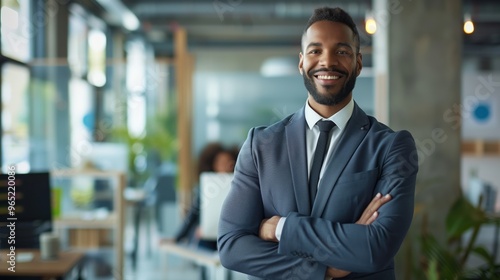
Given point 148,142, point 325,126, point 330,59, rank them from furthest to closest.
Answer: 1. point 148,142
2. point 325,126
3. point 330,59

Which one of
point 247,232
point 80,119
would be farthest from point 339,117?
point 80,119

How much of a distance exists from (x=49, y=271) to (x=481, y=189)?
4119 mm

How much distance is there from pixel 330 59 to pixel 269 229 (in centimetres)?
46

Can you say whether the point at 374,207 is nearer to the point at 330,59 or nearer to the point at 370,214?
the point at 370,214

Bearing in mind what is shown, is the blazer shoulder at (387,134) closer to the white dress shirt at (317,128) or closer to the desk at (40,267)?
the white dress shirt at (317,128)

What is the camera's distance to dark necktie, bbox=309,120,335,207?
1477 millimetres

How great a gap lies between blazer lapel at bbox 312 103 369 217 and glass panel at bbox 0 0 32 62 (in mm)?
4138

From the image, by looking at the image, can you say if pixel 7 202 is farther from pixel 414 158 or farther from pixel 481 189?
pixel 481 189

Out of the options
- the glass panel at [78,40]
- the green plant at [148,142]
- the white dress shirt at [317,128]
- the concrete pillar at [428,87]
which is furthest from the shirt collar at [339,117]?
the glass panel at [78,40]

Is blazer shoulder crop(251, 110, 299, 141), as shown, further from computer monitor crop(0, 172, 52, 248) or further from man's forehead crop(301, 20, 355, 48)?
computer monitor crop(0, 172, 52, 248)

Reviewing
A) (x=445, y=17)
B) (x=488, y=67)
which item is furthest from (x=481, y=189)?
(x=488, y=67)

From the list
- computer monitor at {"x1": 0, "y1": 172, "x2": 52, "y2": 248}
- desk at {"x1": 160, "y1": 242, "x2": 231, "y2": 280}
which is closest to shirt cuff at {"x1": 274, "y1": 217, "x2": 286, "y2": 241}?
computer monitor at {"x1": 0, "y1": 172, "x2": 52, "y2": 248}

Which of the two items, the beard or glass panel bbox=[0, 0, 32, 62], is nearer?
the beard

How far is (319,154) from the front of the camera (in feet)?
4.92
